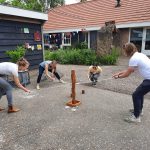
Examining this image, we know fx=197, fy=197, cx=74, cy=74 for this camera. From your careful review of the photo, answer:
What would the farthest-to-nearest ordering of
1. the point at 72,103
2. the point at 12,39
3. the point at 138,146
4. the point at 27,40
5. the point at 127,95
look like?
1. the point at 27,40
2. the point at 12,39
3. the point at 127,95
4. the point at 72,103
5. the point at 138,146

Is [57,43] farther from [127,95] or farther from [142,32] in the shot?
[127,95]

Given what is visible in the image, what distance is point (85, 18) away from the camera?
18.6 metres

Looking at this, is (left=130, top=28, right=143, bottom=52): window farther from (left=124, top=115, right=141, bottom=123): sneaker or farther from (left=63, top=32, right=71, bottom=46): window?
(left=124, top=115, right=141, bottom=123): sneaker

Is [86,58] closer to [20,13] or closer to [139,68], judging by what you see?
[20,13]

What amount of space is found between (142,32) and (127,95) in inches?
393

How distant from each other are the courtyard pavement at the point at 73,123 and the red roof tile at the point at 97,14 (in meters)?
10.2

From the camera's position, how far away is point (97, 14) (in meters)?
18.2

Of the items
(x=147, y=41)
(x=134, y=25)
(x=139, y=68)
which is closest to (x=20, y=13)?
(x=139, y=68)

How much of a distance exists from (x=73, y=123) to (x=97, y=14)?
15513mm

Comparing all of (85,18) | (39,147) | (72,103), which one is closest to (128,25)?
(85,18)

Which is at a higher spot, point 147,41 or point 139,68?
point 147,41

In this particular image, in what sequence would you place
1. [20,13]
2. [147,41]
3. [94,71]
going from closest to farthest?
[94,71] < [20,13] < [147,41]

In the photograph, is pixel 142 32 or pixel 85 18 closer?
pixel 142 32

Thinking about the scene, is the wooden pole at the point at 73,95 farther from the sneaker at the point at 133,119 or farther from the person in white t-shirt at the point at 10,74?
the sneaker at the point at 133,119
